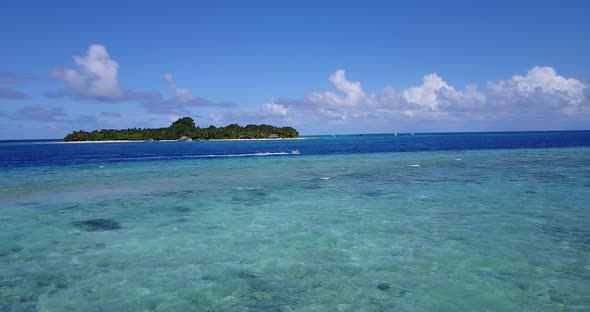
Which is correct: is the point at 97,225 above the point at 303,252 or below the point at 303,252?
above

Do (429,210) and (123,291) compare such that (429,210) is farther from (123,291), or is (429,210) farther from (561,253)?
(123,291)

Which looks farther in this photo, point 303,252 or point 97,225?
point 97,225

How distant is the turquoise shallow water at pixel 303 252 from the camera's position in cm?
1109

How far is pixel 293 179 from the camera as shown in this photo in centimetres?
4022

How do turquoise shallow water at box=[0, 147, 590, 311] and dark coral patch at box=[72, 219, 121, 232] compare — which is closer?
turquoise shallow water at box=[0, 147, 590, 311]

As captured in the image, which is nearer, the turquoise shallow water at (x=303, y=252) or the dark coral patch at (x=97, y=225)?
the turquoise shallow water at (x=303, y=252)

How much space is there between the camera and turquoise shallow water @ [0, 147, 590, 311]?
36.4 ft

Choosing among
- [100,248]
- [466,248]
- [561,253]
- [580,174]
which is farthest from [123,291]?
[580,174]

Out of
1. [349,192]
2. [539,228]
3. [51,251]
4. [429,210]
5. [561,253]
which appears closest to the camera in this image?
[561,253]

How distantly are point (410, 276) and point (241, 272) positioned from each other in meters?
5.70

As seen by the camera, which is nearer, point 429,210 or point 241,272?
point 241,272

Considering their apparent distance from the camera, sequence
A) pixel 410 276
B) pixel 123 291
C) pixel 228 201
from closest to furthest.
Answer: pixel 123 291 → pixel 410 276 → pixel 228 201

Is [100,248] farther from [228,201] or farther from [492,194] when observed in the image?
[492,194]

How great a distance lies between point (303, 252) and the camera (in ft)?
50.5
